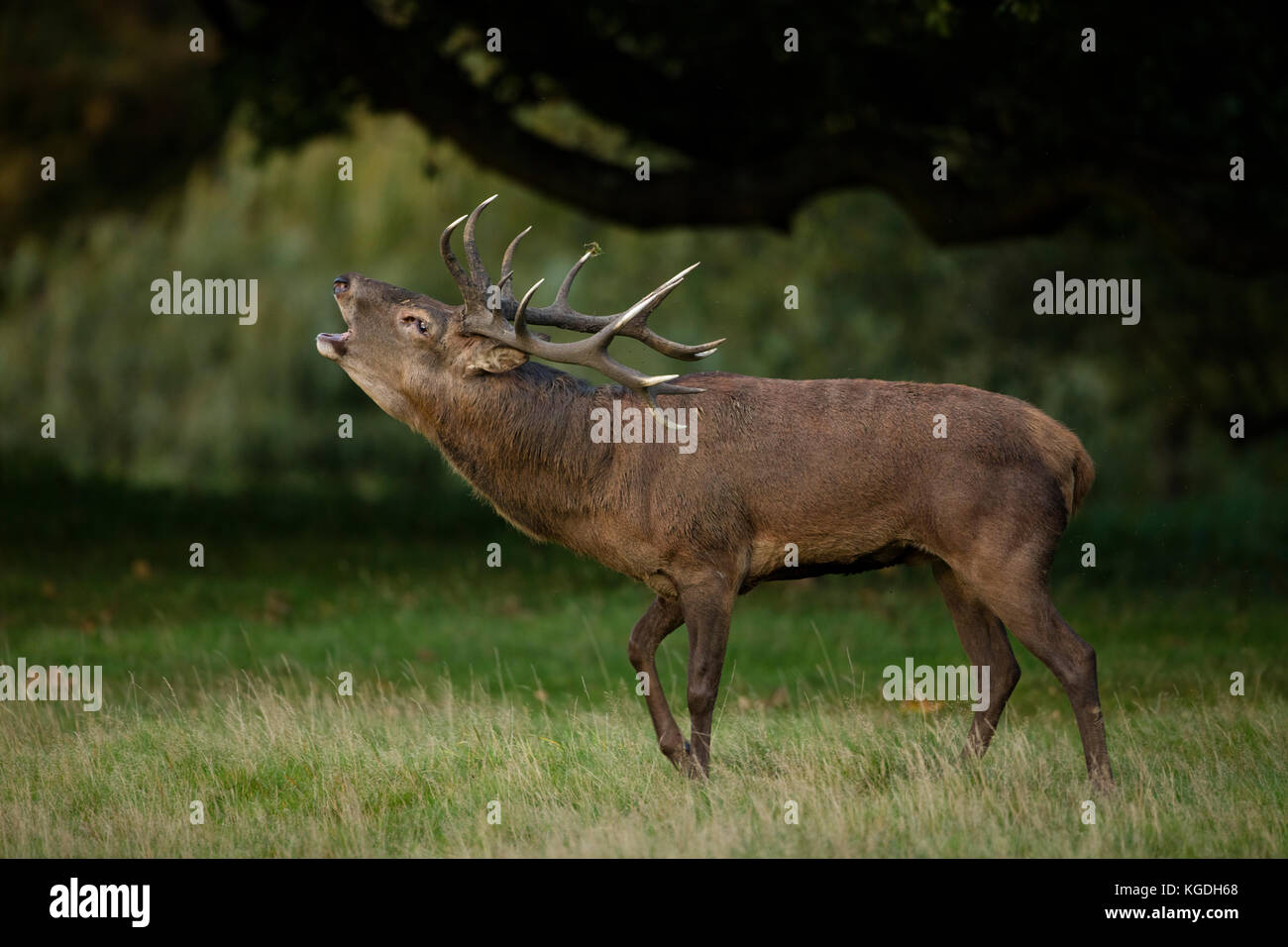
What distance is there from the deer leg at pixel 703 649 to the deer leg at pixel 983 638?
137 cm

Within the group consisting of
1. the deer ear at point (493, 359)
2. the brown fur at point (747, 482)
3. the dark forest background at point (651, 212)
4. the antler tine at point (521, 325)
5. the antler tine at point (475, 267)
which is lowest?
the brown fur at point (747, 482)

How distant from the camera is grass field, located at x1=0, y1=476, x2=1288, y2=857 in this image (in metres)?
7.55

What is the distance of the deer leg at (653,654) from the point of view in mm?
8602

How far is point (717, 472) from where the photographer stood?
8.57 m

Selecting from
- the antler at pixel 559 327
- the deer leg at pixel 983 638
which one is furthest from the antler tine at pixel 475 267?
the deer leg at pixel 983 638

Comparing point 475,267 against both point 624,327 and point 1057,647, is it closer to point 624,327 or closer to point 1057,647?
point 624,327

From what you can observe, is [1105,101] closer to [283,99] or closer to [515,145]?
[515,145]

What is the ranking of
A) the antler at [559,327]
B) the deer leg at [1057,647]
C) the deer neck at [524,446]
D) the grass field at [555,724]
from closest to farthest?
1. the grass field at [555,724]
2. the deer leg at [1057,647]
3. the antler at [559,327]
4. the deer neck at [524,446]

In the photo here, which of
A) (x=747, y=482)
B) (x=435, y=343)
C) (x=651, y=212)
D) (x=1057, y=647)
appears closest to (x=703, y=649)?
(x=747, y=482)

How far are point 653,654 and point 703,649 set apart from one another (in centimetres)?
48

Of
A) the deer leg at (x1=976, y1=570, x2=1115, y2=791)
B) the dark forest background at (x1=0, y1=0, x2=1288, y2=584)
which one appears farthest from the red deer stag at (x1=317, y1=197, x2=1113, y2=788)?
the dark forest background at (x1=0, y1=0, x2=1288, y2=584)

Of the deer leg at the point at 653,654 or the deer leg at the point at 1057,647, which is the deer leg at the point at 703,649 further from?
the deer leg at the point at 1057,647

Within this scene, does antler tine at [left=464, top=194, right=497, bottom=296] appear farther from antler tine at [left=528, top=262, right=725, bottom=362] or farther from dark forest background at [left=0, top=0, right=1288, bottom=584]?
dark forest background at [left=0, top=0, right=1288, bottom=584]

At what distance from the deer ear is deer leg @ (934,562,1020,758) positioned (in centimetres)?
→ 263
